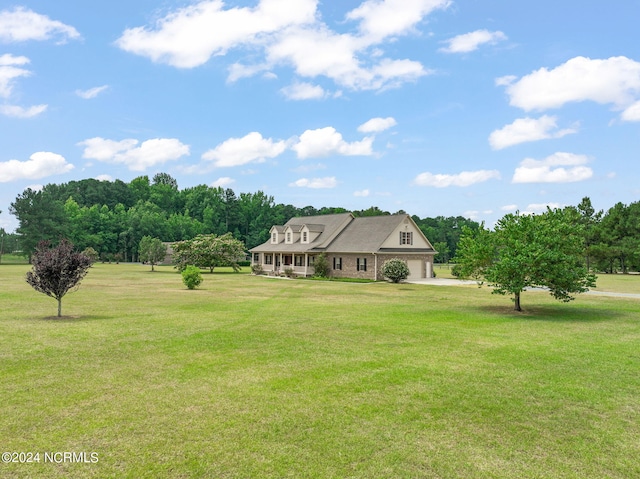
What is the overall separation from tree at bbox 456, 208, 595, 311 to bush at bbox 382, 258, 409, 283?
1750cm

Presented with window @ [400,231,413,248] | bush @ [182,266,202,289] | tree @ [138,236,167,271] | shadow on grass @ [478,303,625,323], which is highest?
window @ [400,231,413,248]

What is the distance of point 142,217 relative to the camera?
330ft

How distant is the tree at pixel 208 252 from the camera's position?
2195 inches

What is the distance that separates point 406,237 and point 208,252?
1006 inches

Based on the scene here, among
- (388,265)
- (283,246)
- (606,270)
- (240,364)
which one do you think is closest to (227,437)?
(240,364)

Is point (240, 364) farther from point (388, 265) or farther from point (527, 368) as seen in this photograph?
point (388, 265)

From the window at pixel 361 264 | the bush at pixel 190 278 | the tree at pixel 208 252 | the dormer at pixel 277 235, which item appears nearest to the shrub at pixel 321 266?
the window at pixel 361 264

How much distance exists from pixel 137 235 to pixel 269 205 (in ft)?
107

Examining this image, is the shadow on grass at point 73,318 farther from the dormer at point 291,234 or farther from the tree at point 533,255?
the dormer at point 291,234

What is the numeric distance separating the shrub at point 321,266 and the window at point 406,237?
26.6ft

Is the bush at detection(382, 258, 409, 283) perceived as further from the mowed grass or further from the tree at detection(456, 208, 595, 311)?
the mowed grass

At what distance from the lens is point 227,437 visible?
21.0 ft

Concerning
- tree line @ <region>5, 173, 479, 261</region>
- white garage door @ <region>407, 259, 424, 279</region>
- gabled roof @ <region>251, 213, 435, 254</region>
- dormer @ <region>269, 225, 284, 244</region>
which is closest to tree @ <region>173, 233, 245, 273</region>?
gabled roof @ <region>251, 213, 435, 254</region>

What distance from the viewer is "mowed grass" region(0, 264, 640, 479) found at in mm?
5766
